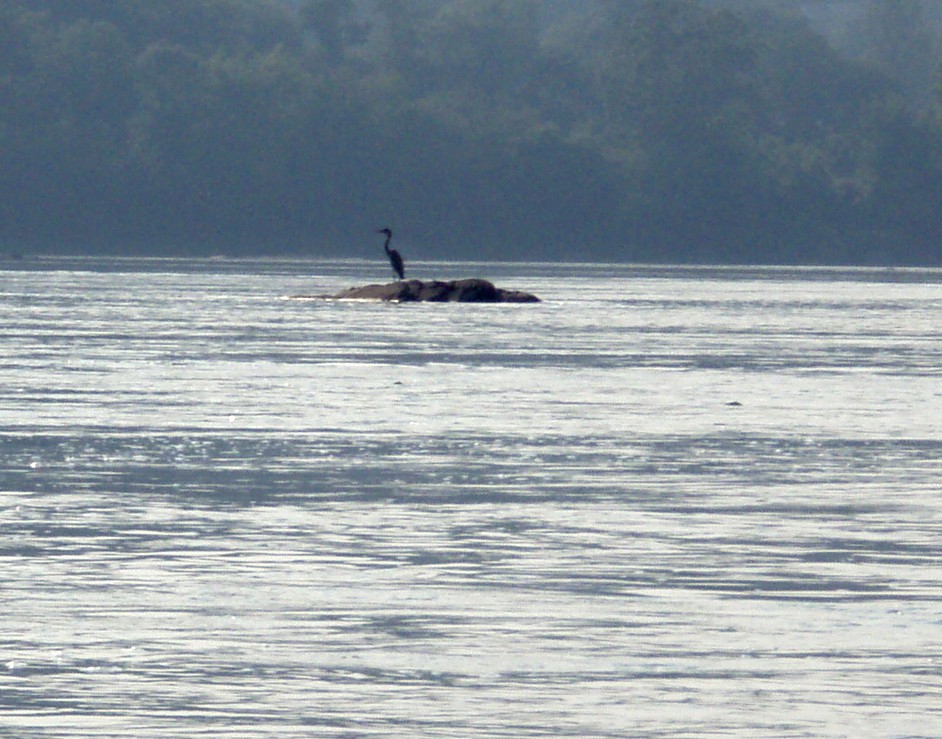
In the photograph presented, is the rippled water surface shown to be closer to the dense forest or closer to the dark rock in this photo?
the dark rock

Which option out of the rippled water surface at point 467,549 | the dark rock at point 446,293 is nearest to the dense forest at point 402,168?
the dark rock at point 446,293

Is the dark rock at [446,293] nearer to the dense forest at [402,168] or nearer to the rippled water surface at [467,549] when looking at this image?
the rippled water surface at [467,549]

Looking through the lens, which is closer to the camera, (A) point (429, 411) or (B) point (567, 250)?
(A) point (429, 411)

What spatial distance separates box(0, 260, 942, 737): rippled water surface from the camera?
11164mm

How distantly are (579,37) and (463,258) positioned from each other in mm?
48757

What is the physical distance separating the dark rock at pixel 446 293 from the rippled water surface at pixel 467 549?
29678 millimetres

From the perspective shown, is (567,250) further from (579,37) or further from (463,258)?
(579,37)

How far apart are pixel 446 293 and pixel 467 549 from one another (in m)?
51.0

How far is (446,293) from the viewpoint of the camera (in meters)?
66.8

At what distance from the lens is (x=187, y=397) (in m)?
29.0

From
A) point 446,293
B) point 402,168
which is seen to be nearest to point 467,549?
point 446,293

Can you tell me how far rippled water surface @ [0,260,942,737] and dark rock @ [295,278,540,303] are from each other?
29.7 meters

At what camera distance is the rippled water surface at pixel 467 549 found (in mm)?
11164

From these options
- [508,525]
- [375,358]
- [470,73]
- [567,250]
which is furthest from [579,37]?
[508,525]
